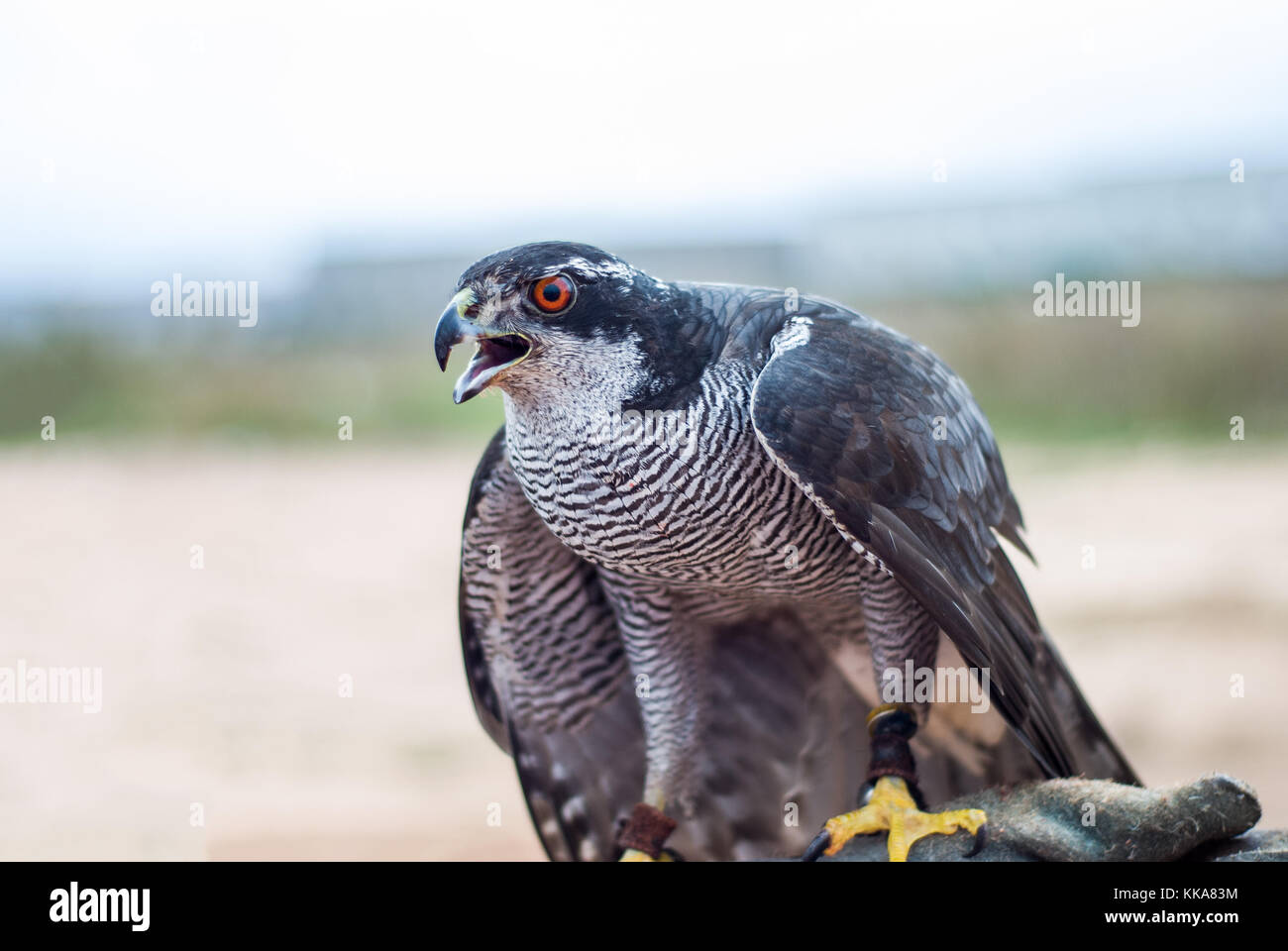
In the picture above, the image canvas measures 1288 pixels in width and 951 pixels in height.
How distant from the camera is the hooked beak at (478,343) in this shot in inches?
75.6

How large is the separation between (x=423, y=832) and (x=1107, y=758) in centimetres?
339

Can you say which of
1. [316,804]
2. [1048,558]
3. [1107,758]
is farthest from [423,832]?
[1048,558]

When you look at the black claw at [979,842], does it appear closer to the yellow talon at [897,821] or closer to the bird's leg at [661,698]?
the yellow talon at [897,821]

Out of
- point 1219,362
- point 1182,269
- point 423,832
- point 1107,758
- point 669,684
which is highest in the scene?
point 1182,269

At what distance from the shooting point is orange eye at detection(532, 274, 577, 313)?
197 cm

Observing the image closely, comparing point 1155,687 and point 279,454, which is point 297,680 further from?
point 1155,687

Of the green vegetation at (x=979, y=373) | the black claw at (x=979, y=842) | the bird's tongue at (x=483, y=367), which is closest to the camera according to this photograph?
the bird's tongue at (x=483, y=367)

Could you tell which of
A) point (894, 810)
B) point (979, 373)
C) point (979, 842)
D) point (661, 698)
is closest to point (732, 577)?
point (661, 698)

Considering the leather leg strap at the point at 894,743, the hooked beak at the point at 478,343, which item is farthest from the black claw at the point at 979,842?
the hooked beak at the point at 478,343

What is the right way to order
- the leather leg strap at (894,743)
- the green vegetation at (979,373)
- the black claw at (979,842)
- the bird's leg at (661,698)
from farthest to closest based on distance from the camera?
the green vegetation at (979,373) < the bird's leg at (661,698) < the leather leg strap at (894,743) < the black claw at (979,842)

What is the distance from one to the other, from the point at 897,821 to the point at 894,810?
23 mm

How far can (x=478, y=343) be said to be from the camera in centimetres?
202

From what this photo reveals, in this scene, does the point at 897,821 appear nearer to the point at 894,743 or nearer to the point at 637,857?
the point at 894,743

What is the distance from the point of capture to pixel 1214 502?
8.42 m
